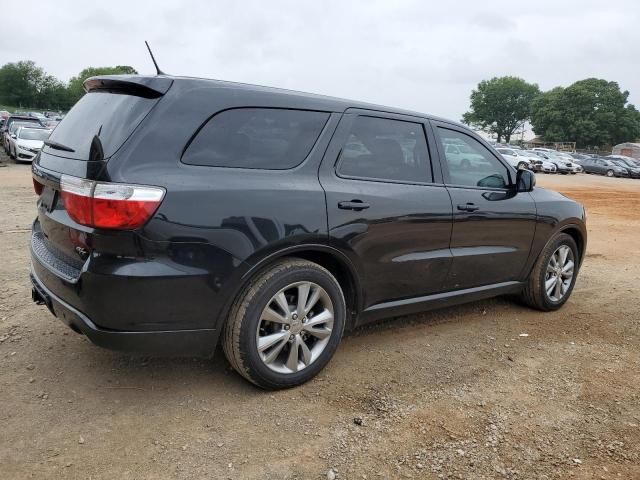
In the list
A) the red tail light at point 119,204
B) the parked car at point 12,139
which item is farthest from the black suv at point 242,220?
the parked car at point 12,139

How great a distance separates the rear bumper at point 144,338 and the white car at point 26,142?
61.6 feet

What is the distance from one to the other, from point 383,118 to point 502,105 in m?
113

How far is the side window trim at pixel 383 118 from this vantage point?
3309 millimetres

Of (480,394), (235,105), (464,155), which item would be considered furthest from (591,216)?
(235,105)

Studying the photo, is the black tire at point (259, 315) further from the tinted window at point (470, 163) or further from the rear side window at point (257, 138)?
the tinted window at point (470, 163)

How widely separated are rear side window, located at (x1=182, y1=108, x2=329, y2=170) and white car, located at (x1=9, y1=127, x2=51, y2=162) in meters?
18.8

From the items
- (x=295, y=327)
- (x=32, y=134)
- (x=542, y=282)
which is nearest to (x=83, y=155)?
(x=295, y=327)

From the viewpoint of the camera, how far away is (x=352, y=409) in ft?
9.84

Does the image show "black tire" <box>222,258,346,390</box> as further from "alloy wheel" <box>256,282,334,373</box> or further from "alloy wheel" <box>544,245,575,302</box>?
"alloy wheel" <box>544,245,575,302</box>

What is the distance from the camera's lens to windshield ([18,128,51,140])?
20.1 m

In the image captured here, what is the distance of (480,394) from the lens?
323cm

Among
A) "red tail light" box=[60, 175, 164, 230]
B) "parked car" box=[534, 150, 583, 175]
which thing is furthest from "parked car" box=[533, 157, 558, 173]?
"red tail light" box=[60, 175, 164, 230]

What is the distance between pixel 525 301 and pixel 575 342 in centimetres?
76

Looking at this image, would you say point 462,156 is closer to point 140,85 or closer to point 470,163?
point 470,163
